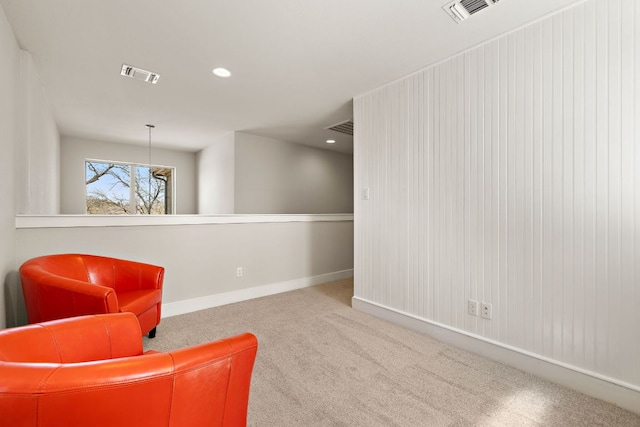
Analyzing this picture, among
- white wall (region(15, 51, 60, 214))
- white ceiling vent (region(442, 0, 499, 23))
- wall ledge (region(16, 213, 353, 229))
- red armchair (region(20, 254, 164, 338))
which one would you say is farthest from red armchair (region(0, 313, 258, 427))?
white ceiling vent (region(442, 0, 499, 23))

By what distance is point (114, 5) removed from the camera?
72.4 inches

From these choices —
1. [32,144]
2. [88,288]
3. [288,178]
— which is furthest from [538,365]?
[32,144]

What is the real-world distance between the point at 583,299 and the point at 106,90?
4.54m

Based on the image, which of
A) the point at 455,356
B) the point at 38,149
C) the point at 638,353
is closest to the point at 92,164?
the point at 38,149

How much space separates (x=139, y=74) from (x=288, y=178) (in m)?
2.92

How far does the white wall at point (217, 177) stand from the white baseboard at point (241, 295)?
5.43 ft

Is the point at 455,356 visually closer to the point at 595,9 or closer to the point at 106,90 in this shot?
the point at 595,9

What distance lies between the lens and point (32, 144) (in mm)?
2730

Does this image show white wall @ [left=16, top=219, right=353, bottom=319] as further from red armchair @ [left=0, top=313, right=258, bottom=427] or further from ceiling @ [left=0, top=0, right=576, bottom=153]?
red armchair @ [left=0, top=313, right=258, bottom=427]

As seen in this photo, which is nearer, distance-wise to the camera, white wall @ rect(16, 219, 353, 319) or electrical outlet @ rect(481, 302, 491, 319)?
electrical outlet @ rect(481, 302, 491, 319)

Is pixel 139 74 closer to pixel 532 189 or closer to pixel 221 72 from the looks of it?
pixel 221 72

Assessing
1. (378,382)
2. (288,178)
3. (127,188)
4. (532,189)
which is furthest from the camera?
(127,188)

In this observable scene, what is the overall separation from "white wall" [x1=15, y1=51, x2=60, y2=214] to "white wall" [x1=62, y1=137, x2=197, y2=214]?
1.78 m

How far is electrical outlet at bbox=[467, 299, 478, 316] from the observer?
225 cm
